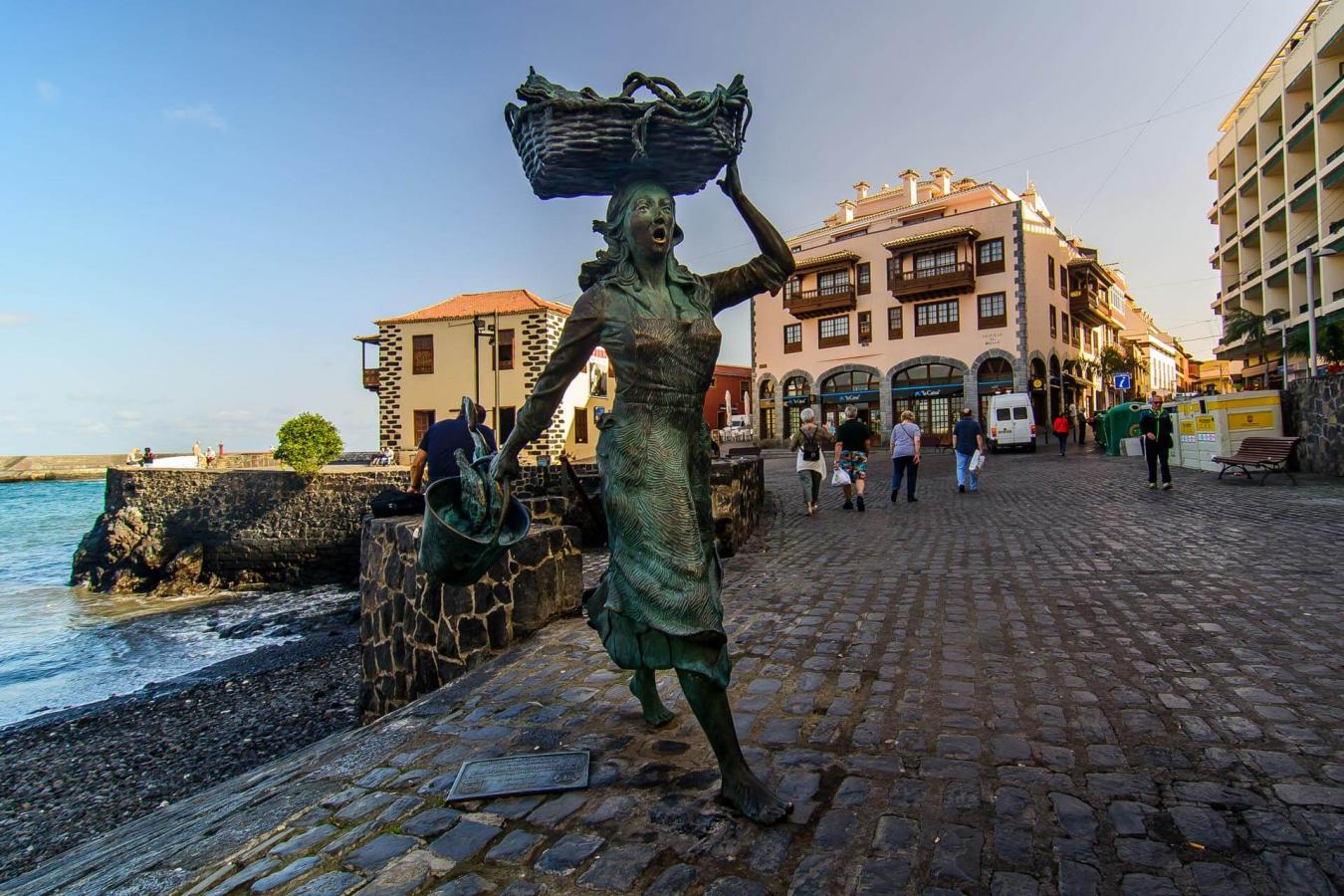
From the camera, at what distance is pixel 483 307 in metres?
34.8

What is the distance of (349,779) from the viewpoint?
114 inches

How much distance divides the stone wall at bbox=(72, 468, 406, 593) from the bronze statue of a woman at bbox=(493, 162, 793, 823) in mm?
19385

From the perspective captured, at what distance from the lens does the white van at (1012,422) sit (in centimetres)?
2762

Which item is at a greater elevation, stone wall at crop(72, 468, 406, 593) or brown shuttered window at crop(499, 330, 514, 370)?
brown shuttered window at crop(499, 330, 514, 370)

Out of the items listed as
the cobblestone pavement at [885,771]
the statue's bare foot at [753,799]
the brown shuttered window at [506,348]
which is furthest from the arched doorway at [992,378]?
the statue's bare foot at [753,799]

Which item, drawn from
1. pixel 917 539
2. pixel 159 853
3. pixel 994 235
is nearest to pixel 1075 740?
pixel 159 853

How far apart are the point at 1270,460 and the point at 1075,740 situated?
548 inches

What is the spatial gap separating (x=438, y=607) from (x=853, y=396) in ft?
122

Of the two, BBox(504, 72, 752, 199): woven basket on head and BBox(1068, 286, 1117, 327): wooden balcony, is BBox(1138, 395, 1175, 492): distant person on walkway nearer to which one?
BBox(504, 72, 752, 199): woven basket on head

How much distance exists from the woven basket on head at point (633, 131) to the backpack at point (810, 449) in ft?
29.9

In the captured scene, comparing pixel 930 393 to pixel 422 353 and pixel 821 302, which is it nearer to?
pixel 821 302

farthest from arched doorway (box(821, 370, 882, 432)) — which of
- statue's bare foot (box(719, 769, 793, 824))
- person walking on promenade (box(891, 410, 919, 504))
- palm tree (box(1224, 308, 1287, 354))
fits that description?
statue's bare foot (box(719, 769, 793, 824))

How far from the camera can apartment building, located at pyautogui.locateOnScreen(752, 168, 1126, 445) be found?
35.8 m

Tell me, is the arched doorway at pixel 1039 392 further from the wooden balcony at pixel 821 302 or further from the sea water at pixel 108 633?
the sea water at pixel 108 633
